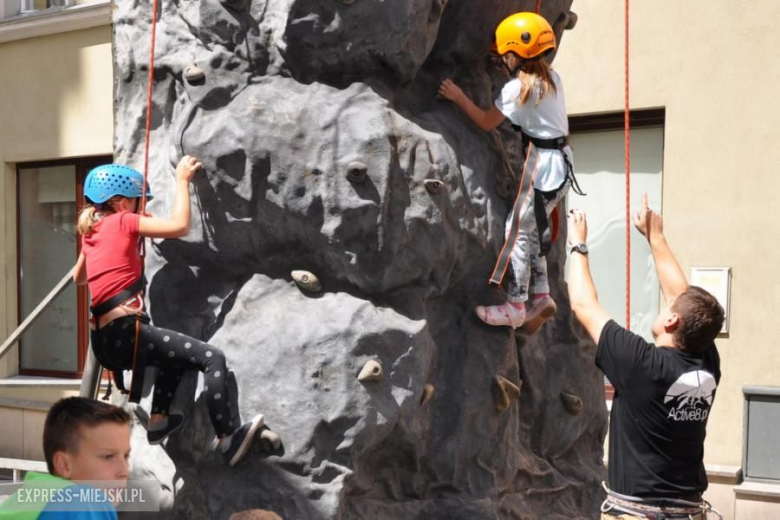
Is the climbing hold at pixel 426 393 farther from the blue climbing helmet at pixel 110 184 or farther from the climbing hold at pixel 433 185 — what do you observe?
the blue climbing helmet at pixel 110 184

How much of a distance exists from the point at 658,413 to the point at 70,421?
6.14ft

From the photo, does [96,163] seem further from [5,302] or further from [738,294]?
[738,294]

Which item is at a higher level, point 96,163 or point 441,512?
point 96,163

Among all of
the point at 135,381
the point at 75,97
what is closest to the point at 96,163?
the point at 75,97

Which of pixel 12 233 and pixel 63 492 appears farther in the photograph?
pixel 12 233

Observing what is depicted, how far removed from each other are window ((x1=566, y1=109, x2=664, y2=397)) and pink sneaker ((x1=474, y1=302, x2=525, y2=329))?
12.4 feet

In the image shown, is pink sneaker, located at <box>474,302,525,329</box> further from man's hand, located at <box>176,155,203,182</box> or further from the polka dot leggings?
man's hand, located at <box>176,155,203,182</box>

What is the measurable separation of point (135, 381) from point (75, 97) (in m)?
6.74

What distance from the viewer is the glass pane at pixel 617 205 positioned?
27.6 feet

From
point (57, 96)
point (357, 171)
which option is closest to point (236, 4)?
point (357, 171)

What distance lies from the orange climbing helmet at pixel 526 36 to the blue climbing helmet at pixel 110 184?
164 centimetres

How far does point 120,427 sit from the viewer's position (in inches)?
109

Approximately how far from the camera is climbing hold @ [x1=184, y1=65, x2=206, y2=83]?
466 cm

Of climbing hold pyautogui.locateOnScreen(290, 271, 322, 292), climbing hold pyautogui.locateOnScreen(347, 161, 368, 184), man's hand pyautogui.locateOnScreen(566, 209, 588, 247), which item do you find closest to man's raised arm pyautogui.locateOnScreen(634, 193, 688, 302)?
man's hand pyautogui.locateOnScreen(566, 209, 588, 247)
